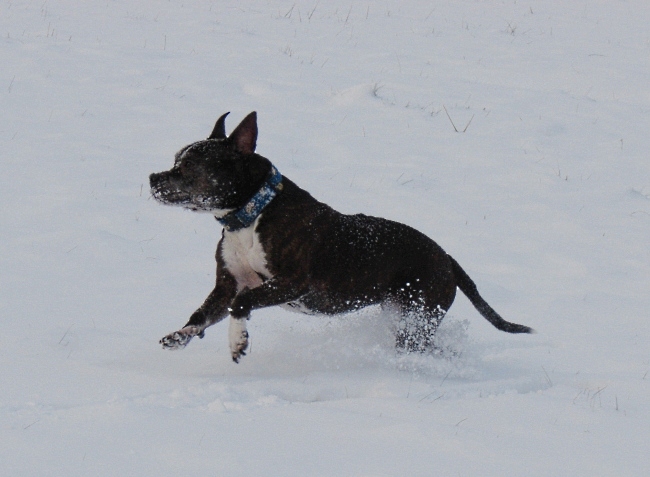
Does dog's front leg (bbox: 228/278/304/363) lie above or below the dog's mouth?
below

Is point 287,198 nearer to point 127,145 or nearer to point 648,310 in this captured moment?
point 648,310

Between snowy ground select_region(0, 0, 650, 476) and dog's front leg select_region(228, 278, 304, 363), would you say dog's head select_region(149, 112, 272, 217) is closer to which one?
dog's front leg select_region(228, 278, 304, 363)

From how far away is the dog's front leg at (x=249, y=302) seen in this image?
4871 mm

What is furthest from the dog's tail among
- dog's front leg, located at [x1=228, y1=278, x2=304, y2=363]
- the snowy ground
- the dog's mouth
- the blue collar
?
the dog's mouth

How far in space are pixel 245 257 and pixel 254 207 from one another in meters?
0.32

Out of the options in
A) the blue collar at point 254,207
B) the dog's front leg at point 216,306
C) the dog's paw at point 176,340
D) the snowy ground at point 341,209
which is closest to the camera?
the snowy ground at point 341,209

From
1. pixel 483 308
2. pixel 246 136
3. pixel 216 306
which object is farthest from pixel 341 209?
pixel 246 136

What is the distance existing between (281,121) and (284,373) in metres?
5.51

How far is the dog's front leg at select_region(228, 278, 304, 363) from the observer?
487 centimetres

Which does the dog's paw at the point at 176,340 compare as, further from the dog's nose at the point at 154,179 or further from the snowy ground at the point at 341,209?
the dog's nose at the point at 154,179

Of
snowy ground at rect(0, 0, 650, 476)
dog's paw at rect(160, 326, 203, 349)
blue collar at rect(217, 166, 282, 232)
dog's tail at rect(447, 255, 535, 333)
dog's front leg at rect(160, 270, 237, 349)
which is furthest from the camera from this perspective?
dog's tail at rect(447, 255, 535, 333)

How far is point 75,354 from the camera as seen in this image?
4.97m

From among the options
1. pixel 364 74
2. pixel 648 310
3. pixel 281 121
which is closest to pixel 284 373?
pixel 648 310

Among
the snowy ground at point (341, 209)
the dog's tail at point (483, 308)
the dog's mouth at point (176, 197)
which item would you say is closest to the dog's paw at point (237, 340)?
the snowy ground at point (341, 209)
